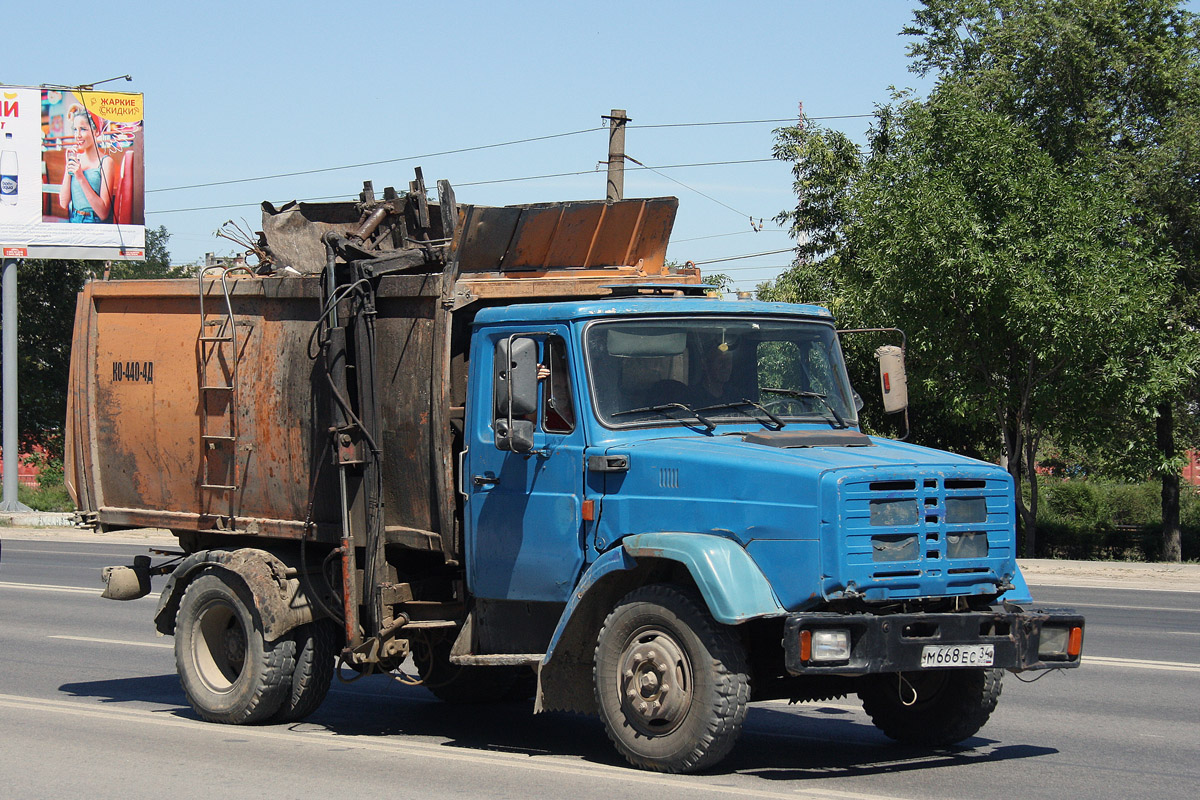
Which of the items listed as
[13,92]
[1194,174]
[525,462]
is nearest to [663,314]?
[525,462]

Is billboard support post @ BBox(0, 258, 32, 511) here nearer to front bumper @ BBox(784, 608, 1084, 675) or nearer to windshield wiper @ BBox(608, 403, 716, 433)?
windshield wiper @ BBox(608, 403, 716, 433)

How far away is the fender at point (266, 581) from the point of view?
28.7 feet

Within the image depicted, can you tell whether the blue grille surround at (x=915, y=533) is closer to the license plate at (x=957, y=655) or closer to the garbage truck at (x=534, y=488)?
the garbage truck at (x=534, y=488)

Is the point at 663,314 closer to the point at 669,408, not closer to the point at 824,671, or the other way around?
the point at 669,408

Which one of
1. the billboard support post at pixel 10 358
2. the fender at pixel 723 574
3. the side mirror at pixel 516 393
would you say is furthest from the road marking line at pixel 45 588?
the billboard support post at pixel 10 358

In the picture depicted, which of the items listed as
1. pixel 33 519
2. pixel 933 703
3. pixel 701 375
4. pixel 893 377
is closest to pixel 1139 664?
pixel 933 703

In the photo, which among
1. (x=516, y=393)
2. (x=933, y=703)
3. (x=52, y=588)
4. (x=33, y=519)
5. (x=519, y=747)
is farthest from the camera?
(x=33, y=519)

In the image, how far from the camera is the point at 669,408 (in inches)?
301

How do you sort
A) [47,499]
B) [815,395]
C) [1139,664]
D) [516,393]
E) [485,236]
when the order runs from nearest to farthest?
[516,393] < [815,395] < [485,236] < [1139,664] < [47,499]

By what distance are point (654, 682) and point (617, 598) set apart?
62cm

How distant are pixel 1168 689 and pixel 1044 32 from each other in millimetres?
23274

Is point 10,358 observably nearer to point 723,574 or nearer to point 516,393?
point 516,393

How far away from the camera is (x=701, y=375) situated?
771 cm

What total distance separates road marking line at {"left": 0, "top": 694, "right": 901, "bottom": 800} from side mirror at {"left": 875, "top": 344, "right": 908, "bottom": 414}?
2398mm
